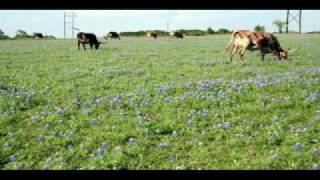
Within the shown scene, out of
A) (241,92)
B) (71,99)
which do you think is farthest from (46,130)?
(241,92)

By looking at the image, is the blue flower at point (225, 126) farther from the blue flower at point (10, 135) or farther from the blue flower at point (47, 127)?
the blue flower at point (10, 135)

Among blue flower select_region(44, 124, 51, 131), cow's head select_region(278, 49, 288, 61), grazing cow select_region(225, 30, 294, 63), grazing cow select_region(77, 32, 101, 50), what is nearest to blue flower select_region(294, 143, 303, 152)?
blue flower select_region(44, 124, 51, 131)

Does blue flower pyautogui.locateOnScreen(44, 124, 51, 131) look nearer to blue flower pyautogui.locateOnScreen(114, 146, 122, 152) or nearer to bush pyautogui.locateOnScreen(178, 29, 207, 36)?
blue flower pyautogui.locateOnScreen(114, 146, 122, 152)

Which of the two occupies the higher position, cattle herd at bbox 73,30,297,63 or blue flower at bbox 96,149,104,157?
cattle herd at bbox 73,30,297,63

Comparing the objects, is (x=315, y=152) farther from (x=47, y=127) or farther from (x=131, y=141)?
(x=47, y=127)

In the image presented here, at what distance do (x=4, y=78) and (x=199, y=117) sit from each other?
10.9 m

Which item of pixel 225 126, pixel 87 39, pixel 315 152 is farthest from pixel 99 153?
pixel 87 39

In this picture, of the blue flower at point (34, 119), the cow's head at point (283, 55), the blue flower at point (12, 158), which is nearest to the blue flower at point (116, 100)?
the blue flower at point (34, 119)

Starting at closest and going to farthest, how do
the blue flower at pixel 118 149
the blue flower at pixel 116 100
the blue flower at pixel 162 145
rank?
the blue flower at pixel 118 149, the blue flower at pixel 162 145, the blue flower at pixel 116 100

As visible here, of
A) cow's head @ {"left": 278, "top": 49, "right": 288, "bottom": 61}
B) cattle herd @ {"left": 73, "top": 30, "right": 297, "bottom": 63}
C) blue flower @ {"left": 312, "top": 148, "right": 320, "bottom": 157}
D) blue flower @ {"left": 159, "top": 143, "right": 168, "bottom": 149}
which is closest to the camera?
blue flower @ {"left": 312, "top": 148, "right": 320, "bottom": 157}
